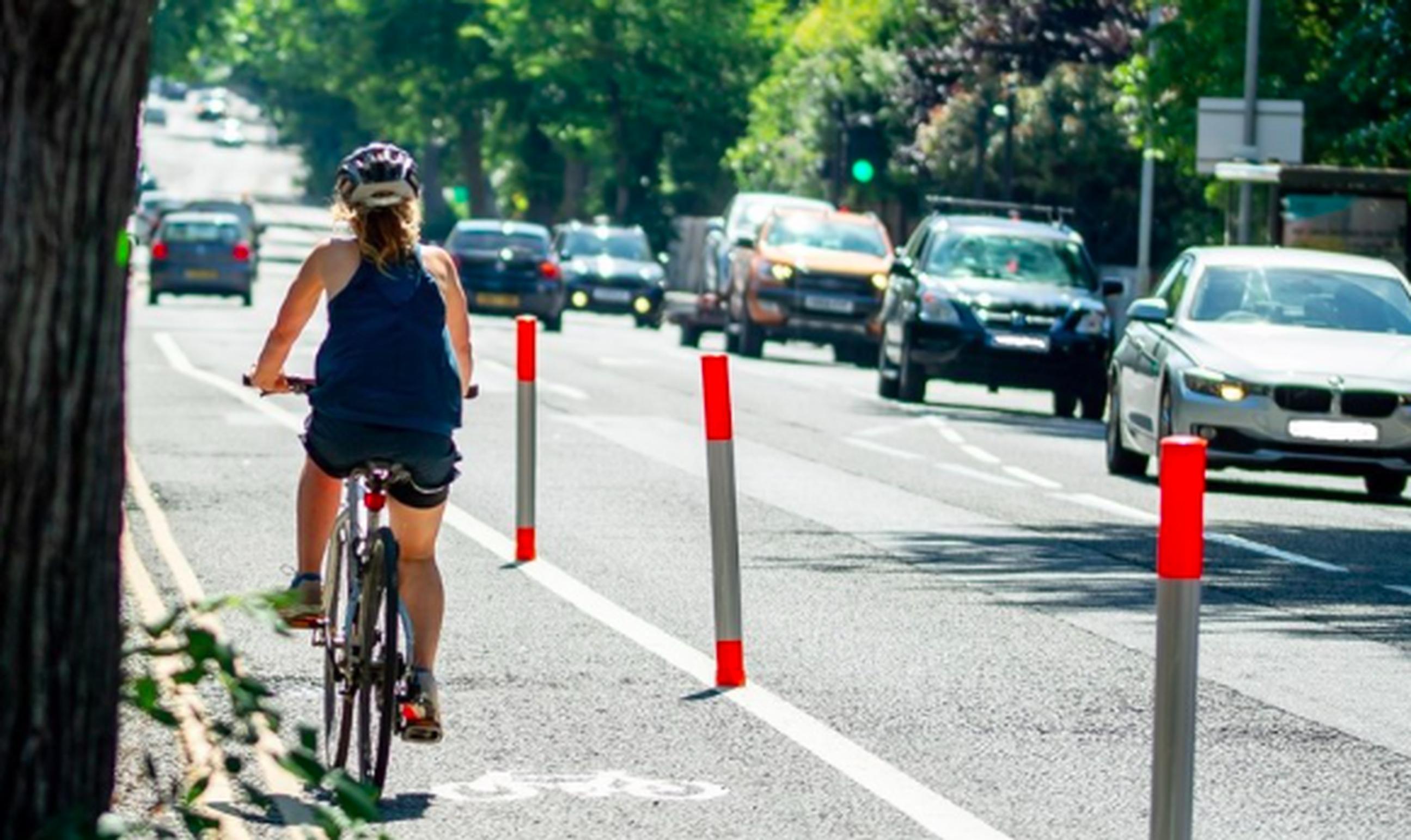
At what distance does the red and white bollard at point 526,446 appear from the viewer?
48.3 feet

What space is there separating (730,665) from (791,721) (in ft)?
2.70

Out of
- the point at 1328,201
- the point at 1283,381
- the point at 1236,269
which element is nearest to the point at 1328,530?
the point at 1283,381

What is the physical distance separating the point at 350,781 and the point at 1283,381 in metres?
15.9

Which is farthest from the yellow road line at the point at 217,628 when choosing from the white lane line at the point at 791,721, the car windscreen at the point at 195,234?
the car windscreen at the point at 195,234

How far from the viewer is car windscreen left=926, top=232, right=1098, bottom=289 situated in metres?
32.6

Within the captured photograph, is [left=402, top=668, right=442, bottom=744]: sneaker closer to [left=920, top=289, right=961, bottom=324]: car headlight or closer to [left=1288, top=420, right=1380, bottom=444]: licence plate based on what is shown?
[left=1288, top=420, right=1380, bottom=444]: licence plate

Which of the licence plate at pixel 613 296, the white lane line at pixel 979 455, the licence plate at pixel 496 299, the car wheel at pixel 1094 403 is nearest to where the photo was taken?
the white lane line at pixel 979 455

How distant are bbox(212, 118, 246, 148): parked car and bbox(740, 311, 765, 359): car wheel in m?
133

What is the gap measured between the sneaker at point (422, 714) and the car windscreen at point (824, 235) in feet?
111

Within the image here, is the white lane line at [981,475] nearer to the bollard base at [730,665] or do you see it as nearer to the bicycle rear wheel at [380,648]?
the bollard base at [730,665]

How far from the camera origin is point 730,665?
11.2 m

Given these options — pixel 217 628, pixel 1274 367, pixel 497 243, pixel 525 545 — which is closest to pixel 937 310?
pixel 1274 367

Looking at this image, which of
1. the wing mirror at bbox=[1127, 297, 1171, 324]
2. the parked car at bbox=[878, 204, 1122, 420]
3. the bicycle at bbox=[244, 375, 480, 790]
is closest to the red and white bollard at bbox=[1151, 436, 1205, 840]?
the bicycle at bbox=[244, 375, 480, 790]

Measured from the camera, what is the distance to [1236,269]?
22.8 m
